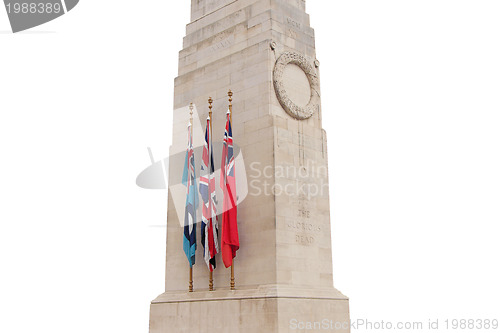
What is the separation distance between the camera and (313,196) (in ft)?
56.2

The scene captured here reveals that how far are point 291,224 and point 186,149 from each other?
15.7 feet

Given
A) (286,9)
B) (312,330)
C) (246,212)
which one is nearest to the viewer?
(312,330)

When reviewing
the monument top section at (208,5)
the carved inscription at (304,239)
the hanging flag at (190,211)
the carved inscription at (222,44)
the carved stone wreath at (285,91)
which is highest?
the monument top section at (208,5)

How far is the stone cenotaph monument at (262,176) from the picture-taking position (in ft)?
50.9

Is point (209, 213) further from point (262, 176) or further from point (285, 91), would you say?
point (285, 91)

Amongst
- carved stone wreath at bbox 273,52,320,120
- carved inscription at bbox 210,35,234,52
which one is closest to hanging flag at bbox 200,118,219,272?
carved stone wreath at bbox 273,52,320,120

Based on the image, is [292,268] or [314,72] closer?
[292,268]

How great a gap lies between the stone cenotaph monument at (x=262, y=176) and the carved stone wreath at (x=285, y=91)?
31 mm

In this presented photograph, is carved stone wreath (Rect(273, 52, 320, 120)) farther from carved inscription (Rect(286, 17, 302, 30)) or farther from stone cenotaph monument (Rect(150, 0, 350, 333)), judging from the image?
carved inscription (Rect(286, 17, 302, 30))

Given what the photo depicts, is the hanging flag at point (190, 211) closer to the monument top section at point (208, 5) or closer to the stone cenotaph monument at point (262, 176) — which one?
the stone cenotaph monument at point (262, 176)

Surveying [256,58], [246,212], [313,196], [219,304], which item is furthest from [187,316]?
[256,58]

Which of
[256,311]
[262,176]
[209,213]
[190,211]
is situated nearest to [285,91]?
[262,176]

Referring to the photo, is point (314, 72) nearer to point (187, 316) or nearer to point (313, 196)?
point (313, 196)

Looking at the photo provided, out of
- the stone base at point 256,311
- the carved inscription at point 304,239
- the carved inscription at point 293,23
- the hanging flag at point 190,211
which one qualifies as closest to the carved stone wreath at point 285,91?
the carved inscription at point 293,23
